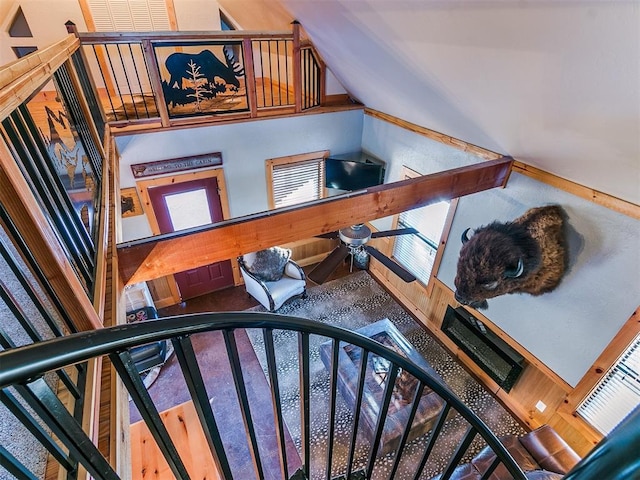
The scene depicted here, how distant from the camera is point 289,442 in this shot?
3.63m

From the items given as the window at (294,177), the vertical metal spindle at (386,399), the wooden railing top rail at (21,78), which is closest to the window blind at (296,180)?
the window at (294,177)

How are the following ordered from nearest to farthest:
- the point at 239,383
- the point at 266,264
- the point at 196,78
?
1. the point at 239,383
2. the point at 196,78
3. the point at 266,264

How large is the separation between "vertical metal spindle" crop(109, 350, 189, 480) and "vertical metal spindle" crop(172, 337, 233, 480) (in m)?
0.09

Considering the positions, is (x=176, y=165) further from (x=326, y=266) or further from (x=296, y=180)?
(x=326, y=266)

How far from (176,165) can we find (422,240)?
3.62 meters

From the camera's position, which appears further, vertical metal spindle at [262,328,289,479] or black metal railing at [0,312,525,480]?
vertical metal spindle at [262,328,289,479]

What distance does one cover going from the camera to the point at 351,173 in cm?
491

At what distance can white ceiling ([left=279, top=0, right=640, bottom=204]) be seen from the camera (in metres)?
1.57

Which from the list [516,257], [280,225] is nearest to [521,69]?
[516,257]

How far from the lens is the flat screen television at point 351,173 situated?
477 cm

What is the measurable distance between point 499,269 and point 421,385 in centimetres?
182

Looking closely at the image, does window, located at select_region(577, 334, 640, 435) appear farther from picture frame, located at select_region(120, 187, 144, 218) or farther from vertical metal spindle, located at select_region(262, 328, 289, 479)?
picture frame, located at select_region(120, 187, 144, 218)

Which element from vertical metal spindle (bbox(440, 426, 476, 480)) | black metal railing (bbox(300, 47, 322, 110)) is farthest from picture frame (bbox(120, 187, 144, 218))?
vertical metal spindle (bbox(440, 426, 476, 480))

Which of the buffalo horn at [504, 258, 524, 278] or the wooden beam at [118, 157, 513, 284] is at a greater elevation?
the wooden beam at [118, 157, 513, 284]
